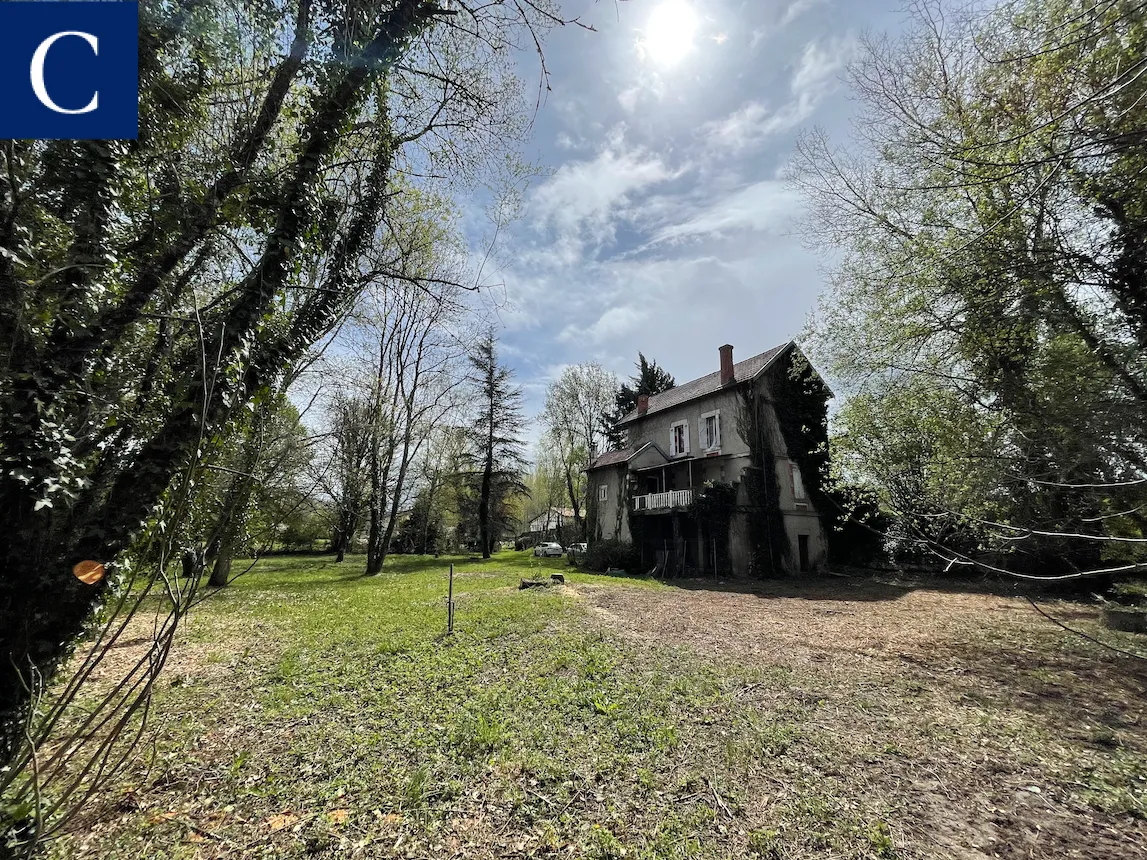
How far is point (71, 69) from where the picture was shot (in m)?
3.05

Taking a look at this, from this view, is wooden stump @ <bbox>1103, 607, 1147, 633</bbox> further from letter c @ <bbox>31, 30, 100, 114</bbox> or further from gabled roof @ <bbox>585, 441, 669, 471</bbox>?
letter c @ <bbox>31, 30, 100, 114</bbox>

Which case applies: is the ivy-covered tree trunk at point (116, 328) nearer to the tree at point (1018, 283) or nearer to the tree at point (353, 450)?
the tree at point (1018, 283)

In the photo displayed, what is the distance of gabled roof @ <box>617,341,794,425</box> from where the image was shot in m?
19.5

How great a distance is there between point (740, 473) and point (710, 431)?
2545mm

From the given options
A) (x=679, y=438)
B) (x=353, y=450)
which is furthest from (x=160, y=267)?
(x=679, y=438)

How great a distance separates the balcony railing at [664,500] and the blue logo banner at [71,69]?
59.8 ft

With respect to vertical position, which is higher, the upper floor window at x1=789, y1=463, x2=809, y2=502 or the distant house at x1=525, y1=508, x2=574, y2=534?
the upper floor window at x1=789, y1=463, x2=809, y2=502

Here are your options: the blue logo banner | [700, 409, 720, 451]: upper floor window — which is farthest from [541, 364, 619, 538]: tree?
the blue logo banner

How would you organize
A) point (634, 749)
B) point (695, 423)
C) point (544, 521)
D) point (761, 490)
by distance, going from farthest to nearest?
1. point (544, 521)
2. point (695, 423)
3. point (761, 490)
4. point (634, 749)

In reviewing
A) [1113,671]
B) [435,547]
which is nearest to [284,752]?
[1113,671]

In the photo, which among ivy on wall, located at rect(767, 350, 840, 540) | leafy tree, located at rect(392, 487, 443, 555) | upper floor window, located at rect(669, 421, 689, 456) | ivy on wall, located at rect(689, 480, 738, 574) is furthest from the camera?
leafy tree, located at rect(392, 487, 443, 555)

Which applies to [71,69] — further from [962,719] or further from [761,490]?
[761,490]

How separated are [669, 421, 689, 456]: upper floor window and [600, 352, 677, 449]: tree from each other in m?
13.6

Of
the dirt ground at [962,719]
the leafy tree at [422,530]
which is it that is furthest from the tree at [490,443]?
the dirt ground at [962,719]
